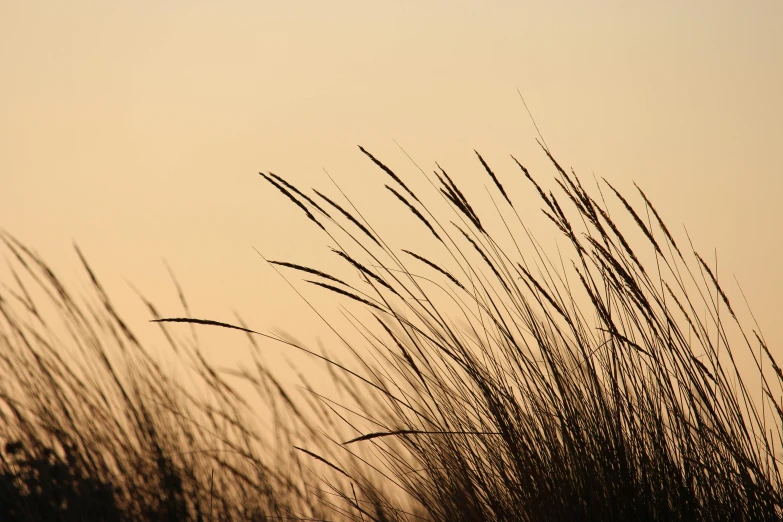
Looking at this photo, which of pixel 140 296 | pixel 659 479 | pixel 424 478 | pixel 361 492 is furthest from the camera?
pixel 140 296

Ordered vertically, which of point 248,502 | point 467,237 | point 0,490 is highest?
point 467,237

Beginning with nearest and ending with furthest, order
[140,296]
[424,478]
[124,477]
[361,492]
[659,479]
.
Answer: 1. [659,479]
2. [424,478]
3. [361,492]
4. [124,477]
5. [140,296]

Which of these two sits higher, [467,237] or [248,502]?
[467,237]

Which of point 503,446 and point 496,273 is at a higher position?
point 496,273

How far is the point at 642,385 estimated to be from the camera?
1260 millimetres

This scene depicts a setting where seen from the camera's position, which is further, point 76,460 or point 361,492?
point 76,460

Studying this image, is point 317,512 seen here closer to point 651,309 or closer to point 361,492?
point 361,492

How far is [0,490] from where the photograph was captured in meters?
1.85

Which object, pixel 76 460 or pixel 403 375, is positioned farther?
pixel 76 460

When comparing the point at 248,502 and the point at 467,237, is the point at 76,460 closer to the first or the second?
the point at 248,502

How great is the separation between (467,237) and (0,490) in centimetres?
130

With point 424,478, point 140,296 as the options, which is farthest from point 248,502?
point 424,478

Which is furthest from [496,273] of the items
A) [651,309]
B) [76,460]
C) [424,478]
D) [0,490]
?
[0,490]

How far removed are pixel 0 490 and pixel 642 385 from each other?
1.45 m
